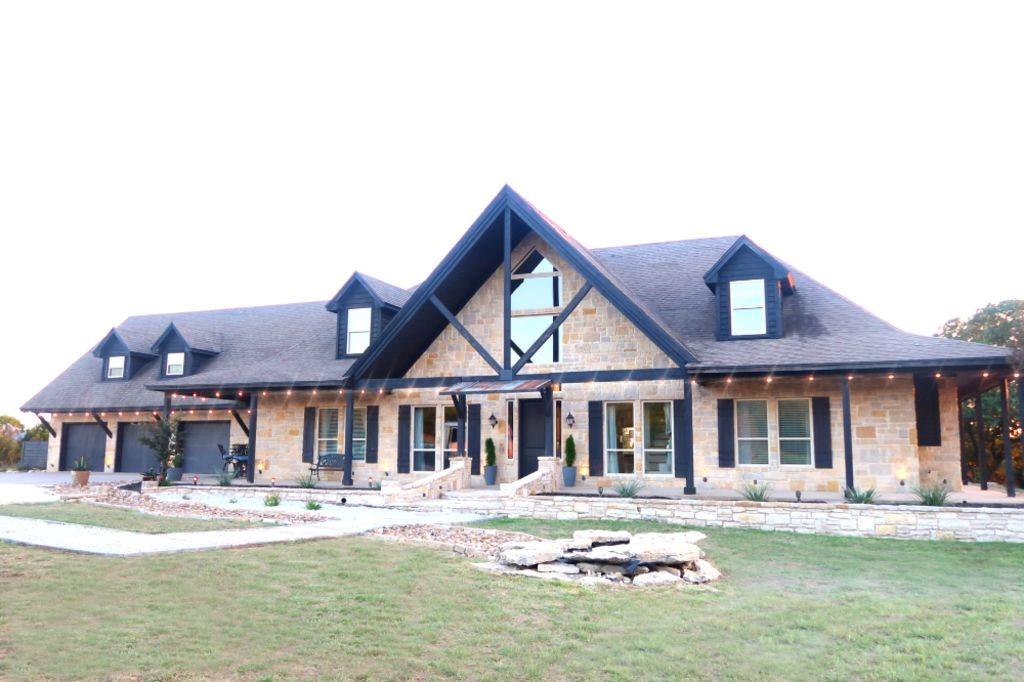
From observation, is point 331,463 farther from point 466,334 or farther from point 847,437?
point 847,437

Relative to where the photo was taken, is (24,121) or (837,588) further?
(24,121)

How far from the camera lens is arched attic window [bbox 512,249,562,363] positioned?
1848 cm

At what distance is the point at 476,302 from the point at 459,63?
19.1ft

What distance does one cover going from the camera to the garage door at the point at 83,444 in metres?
26.3

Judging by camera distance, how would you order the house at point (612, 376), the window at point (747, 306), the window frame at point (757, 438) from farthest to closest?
the window at point (747, 306) < the window frame at point (757, 438) < the house at point (612, 376)

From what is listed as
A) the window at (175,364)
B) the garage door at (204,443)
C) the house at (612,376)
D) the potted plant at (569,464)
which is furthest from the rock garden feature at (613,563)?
the window at (175,364)

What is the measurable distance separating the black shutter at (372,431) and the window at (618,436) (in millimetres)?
6346

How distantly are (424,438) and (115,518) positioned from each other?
842 centimetres

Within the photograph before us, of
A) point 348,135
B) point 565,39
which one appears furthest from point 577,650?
point 348,135

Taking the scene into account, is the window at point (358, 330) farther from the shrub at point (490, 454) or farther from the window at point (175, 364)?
the window at point (175, 364)

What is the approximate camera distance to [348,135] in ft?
73.3

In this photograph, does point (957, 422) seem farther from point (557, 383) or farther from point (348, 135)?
point (348, 135)

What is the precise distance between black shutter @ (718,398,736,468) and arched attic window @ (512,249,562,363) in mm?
4236

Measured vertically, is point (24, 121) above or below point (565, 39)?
below
